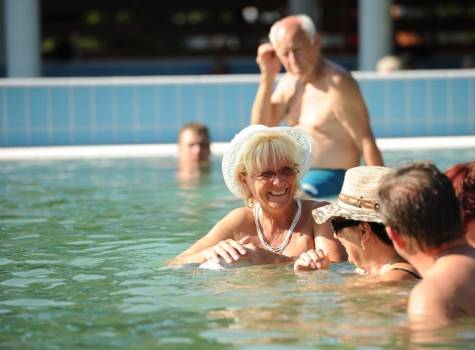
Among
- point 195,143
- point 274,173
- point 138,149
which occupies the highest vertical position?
point 274,173

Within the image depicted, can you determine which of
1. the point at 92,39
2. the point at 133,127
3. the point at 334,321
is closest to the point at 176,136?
the point at 133,127

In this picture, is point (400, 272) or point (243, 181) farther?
point (243, 181)

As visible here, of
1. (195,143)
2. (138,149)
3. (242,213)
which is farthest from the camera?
(138,149)

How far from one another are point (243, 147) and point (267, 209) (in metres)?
0.34

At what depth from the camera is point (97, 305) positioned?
17.7 ft

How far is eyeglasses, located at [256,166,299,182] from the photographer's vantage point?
5.79m

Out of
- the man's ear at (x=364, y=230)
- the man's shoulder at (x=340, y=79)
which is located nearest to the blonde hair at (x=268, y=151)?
the man's ear at (x=364, y=230)

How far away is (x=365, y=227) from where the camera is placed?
511 centimetres

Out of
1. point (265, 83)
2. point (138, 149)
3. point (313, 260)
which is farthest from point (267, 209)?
point (138, 149)

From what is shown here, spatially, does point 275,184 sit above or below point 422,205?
below

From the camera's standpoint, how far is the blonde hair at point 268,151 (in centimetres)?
578

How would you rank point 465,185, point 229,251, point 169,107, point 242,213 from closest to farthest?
point 465,185, point 229,251, point 242,213, point 169,107

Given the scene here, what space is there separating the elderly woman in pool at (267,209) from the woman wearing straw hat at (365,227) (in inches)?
22.2

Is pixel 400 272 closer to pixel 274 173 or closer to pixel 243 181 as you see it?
pixel 274 173
